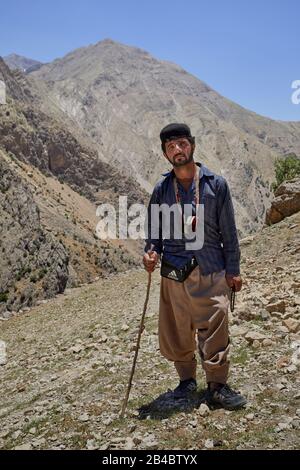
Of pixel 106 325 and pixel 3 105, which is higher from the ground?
pixel 3 105

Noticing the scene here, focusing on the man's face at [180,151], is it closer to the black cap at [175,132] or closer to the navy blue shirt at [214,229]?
the black cap at [175,132]

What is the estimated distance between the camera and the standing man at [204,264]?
13.4 ft

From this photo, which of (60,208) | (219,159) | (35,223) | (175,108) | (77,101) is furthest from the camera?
(175,108)

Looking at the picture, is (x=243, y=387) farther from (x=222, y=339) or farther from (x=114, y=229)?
(x=114, y=229)

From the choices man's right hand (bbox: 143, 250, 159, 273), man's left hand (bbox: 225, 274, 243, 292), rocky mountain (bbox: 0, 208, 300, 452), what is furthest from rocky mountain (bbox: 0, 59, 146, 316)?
man's left hand (bbox: 225, 274, 243, 292)

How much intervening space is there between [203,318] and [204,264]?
1.51 ft

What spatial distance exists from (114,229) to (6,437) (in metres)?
55.6

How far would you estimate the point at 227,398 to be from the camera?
4070 millimetres

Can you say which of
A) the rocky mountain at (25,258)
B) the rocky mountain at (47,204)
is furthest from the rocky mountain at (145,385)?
the rocky mountain at (25,258)

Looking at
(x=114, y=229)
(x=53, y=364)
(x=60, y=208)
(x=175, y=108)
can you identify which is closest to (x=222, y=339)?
(x=53, y=364)

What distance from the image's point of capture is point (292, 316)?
6.04 m

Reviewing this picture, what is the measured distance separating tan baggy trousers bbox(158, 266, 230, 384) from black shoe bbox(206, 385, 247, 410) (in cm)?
9

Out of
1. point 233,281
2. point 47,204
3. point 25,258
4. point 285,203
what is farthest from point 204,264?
point 47,204

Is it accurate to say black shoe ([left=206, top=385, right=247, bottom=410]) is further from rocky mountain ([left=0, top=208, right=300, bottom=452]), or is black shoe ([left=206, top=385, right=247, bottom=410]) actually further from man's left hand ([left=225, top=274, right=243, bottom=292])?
man's left hand ([left=225, top=274, right=243, bottom=292])
